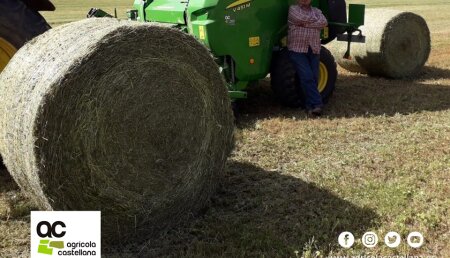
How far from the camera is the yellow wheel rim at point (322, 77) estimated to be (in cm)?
782

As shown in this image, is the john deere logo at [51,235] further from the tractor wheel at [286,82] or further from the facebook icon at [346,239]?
the tractor wheel at [286,82]

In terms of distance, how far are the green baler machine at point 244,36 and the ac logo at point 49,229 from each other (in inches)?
139

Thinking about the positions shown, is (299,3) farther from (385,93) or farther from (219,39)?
(385,93)

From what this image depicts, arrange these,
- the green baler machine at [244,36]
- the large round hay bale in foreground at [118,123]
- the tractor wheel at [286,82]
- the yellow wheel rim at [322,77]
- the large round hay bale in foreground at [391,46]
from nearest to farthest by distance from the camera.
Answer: the large round hay bale in foreground at [118,123], the green baler machine at [244,36], the tractor wheel at [286,82], the yellow wheel rim at [322,77], the large round hay bale in foreground at [391,46]

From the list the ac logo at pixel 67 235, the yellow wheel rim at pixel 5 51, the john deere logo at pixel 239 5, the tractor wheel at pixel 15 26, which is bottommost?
the ac logo at pixel 67 235

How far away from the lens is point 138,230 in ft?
13.1

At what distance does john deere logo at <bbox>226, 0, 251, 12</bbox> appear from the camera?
6779mm

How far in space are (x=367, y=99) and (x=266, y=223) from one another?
14.1 ft

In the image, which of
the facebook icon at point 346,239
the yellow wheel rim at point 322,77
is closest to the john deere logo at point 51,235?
the facebook icon at point 346,239

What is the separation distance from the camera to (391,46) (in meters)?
9.19

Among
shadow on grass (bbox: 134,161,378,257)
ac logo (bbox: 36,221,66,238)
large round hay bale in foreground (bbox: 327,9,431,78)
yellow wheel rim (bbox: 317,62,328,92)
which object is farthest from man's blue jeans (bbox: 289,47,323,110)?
ac logo (bbox: 36,221,66,238)

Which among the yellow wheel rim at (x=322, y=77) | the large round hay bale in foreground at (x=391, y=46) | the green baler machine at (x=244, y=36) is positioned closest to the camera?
the green baler machine at (x=244, y=36)

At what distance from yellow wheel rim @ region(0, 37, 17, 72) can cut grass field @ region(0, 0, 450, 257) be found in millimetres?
1057

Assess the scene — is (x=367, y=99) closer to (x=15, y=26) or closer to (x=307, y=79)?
(x=307, y=79)
